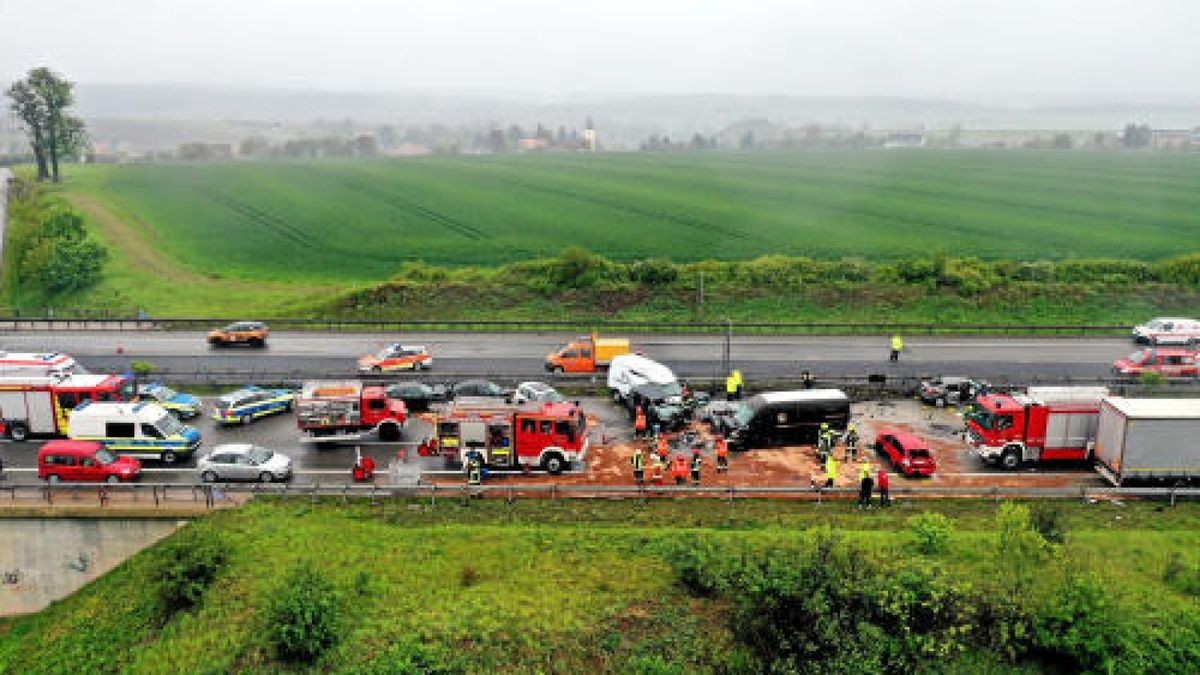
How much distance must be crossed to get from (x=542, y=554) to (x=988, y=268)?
49527 millimetres

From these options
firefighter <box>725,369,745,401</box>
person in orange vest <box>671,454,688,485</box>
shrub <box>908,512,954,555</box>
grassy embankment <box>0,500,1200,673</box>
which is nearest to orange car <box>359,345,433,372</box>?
firefighter <box>725,369,745,401</box>

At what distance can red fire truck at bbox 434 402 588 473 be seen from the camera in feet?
109

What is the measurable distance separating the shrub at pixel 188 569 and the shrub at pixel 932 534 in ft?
68.0

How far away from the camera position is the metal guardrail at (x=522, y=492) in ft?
101

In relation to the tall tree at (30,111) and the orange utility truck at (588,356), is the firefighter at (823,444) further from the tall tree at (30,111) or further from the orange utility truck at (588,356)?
the tall tree at (30,111)

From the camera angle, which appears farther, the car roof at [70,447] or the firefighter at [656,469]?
the firefighter at [656,469]

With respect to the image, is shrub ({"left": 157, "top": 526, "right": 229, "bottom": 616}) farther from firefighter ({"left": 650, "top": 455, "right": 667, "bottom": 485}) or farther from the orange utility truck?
the orange utility truck

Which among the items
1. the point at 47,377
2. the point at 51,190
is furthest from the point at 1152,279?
the point at 51,190

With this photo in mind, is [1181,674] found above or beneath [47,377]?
beneath

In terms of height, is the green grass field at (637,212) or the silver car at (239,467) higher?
the green grass field at (637,212)

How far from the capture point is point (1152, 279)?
65375 mm

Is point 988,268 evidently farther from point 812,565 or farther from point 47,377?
point 47,377

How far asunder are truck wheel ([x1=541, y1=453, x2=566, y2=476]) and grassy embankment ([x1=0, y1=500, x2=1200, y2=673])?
3259mm

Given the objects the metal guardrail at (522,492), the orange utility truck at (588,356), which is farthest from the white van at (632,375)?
the metal guardrail at (522,492)
